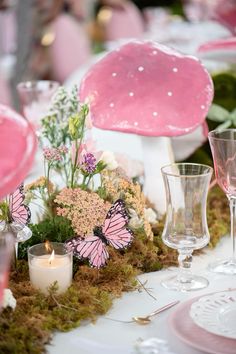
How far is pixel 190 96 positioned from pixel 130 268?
1.45 feet

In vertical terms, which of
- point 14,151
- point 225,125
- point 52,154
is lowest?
point 225,125

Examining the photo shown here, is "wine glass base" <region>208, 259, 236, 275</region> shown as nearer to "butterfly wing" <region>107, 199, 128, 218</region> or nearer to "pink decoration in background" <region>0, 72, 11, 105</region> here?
"butterfly wing" <region>107, 199, 128, 218</region>

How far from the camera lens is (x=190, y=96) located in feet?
5.33

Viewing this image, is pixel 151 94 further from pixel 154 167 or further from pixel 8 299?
pixel 8 299

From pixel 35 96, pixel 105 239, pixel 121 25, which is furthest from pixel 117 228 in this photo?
pixel 121 25

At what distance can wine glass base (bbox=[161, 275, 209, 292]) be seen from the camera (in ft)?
4.44

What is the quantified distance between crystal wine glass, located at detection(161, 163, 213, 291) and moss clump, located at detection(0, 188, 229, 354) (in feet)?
0.30

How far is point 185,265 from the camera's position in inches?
54.1

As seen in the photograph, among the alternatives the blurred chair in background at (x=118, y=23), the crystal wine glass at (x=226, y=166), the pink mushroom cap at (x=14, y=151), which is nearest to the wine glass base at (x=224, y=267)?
the crystal wine glass at (x=226, y=166)

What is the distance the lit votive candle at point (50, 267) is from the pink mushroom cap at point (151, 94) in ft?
1.31

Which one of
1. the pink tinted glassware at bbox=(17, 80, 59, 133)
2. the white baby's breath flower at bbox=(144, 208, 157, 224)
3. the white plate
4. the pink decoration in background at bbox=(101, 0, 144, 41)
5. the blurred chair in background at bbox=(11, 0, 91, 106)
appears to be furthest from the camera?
the pink decoration in background at bbox=(101, 0, 144, 41)

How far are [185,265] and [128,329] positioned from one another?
0.73 ft

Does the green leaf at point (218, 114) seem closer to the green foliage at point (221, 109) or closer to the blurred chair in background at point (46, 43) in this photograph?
the green foliage at point (221, 109)

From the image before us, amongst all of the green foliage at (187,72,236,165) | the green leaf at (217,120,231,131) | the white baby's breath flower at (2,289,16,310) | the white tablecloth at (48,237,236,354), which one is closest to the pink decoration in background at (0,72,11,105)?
the green foliage at (187,72,236,165)
